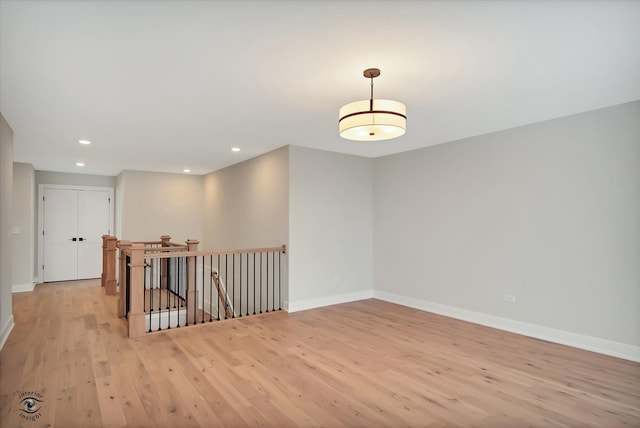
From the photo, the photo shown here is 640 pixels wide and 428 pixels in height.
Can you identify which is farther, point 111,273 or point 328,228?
point 111,273

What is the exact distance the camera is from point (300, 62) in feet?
8.65

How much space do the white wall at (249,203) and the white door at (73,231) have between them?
2.60m

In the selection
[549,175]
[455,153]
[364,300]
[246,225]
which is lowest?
[364,300]

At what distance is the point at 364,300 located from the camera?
617cm

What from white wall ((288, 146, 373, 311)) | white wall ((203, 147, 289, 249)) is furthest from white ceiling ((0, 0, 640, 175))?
white wall ((203, 147, 289, 249))

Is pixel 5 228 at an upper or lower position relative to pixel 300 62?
lower

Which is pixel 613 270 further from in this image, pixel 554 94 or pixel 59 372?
pixel 59 372

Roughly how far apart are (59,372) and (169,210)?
552 centimetres

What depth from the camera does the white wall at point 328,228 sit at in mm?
5492

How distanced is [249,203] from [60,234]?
4.97 m

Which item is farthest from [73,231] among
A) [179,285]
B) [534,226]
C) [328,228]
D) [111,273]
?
[534,226]

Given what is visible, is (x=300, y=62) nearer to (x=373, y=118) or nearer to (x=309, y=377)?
(x=373, y=118)

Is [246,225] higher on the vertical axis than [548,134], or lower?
lower

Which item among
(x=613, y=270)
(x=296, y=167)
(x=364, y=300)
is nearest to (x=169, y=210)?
(x=296, y=167)
